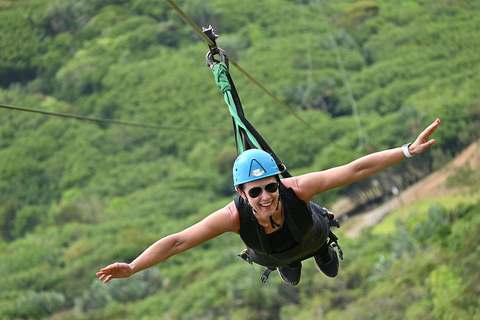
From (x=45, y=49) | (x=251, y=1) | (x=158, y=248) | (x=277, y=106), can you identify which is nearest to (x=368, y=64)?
(x=277, y=106)

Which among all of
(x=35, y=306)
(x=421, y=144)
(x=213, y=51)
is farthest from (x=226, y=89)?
(x=35, y=306)

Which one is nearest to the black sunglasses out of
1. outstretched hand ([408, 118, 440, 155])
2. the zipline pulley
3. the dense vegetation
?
outstretched hand ([408, 118, 440, 155])

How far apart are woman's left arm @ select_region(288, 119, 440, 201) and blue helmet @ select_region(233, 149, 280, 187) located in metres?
0.22

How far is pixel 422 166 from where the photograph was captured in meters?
34.3

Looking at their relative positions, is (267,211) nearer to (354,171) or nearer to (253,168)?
(253,168)

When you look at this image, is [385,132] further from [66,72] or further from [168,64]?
[66,72]

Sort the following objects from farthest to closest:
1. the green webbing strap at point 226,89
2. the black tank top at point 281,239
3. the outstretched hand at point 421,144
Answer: the green webbing strap at point 226,89
the black tank top at point 281,239
the outstretched hand at point 421,144

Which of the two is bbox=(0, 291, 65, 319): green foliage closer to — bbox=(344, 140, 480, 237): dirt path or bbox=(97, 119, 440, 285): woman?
bbox=(344, 140, 480, 237): dirt path

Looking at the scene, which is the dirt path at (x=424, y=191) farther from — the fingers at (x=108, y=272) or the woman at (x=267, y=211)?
the fingers at (x=108, y=272)

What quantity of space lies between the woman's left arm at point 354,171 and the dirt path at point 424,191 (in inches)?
994

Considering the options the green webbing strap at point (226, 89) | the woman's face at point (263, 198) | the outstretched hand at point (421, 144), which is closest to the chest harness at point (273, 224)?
the green webbing strap at point (226, 89)

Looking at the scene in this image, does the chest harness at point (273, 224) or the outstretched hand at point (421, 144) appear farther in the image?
the chest harness at point (273, 224)

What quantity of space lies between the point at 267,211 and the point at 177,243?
0.62 metres

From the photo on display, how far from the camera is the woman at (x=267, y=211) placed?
5.30 meters
